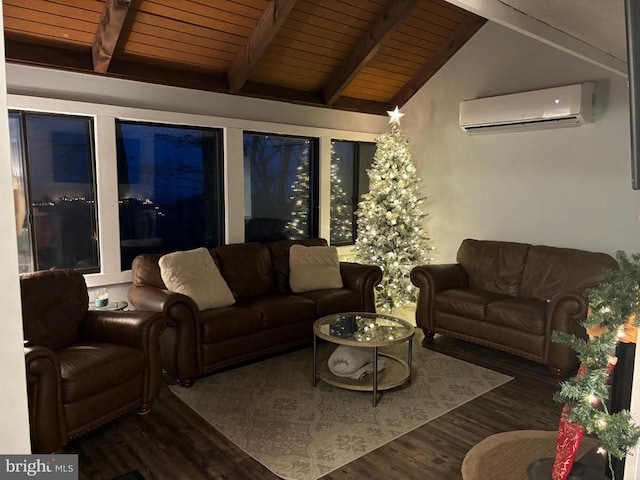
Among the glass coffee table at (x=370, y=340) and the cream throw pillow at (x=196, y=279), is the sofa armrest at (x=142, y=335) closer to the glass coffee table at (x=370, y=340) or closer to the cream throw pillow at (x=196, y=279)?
the cream throw pillow at (x=196, y=279)

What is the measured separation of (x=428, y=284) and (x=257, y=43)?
9.36ft

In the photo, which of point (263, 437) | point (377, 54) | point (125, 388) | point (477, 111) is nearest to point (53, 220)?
point (125, 388)

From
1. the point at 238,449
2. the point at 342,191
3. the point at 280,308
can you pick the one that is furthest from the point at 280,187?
the point at 238,449

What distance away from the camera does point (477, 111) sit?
534cm

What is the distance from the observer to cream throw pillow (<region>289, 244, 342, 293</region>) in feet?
15.7

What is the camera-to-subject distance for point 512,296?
15.4 ft

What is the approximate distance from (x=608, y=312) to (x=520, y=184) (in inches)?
171

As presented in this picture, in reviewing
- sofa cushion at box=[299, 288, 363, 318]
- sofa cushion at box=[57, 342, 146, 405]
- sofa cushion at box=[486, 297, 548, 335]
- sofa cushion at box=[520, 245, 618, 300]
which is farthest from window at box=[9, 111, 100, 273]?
sofa cushion at box=[520, 245, 618, 300]

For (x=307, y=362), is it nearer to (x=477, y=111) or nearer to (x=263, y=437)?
(x=263, y=437)

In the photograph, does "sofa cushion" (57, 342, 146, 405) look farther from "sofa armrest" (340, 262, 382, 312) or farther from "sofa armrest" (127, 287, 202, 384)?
"sofa armrest" (340, 262, 382, 312)

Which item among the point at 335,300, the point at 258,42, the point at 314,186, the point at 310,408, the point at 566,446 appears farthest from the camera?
the point at 314,186

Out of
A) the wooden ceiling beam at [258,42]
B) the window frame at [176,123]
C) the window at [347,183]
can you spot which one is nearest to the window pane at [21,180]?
the window frame at [176,123]

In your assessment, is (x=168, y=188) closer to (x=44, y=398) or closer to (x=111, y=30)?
(x=111, y=30)

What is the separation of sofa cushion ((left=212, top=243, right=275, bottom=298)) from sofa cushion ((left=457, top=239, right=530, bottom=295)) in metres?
2.15
